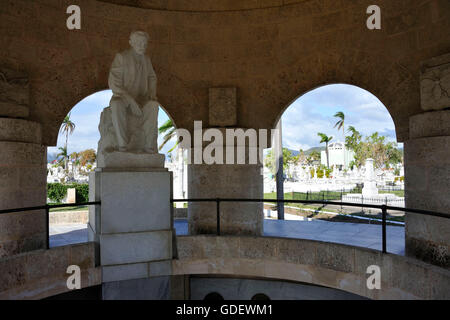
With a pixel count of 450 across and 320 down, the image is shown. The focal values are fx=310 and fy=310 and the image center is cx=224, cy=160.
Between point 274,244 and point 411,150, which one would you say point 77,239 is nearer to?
point 274,244

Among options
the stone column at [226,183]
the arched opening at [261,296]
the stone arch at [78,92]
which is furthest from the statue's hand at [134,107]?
the arched opening at [261,296]

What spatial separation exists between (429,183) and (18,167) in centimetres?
649

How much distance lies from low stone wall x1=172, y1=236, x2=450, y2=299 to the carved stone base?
156cm

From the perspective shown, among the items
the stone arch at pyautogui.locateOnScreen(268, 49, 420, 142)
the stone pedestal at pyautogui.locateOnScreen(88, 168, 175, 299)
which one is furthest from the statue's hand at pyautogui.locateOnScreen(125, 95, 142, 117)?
the stone arch at pyautogui.locateOnScreen(268, 49, 420, 142)

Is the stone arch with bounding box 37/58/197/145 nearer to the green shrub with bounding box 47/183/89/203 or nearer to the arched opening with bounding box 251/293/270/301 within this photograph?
the arched opening with bounding box 251/293/270/301

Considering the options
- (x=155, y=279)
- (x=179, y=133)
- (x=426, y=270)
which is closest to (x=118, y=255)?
(x=155, y=279)

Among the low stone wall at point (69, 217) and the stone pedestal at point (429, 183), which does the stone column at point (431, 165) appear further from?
the low stone wall at point (69, 217)

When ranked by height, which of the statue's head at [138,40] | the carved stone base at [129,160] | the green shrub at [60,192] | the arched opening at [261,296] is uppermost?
the statue's head at [138,40]

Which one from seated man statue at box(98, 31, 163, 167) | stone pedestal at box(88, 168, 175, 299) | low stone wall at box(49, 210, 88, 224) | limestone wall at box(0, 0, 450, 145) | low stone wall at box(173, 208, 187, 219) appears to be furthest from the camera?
low stone wall at box(173, 208, 187, 219)

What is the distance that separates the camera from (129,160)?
186 inches

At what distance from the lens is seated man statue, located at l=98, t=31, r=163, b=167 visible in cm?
473

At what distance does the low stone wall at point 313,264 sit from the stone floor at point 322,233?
1.35ft

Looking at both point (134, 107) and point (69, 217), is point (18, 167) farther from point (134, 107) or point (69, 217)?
point (69, 217)

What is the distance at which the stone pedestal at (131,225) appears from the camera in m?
4.56
